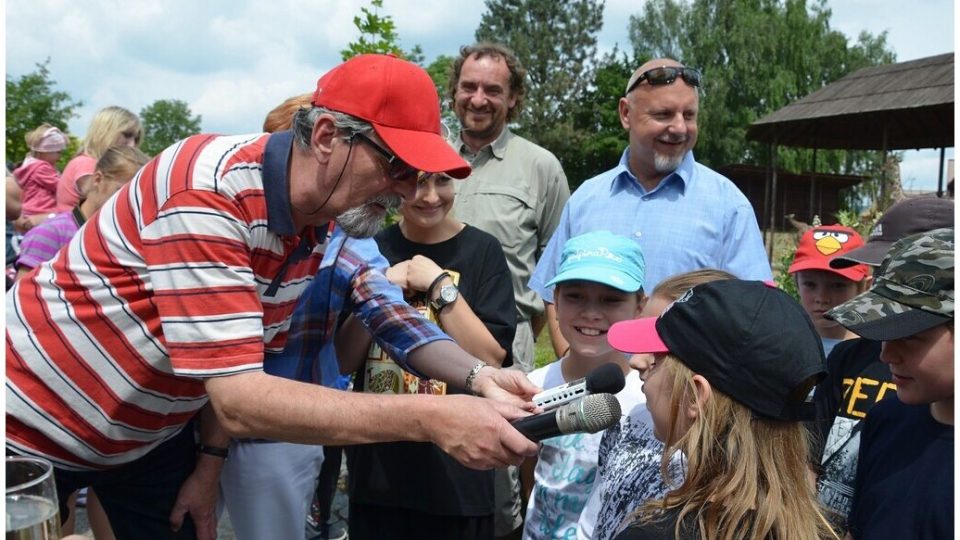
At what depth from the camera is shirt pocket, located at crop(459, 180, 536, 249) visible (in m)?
4.07

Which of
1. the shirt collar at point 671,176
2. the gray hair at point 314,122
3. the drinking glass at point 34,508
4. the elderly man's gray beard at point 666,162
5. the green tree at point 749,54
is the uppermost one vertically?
the green tree at point 749,54

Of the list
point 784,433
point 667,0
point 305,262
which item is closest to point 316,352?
point 305,262

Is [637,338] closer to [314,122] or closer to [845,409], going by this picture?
[845,409]

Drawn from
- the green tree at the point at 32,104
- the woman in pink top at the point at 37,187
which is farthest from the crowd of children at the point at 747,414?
the green tree at the point at 32,104

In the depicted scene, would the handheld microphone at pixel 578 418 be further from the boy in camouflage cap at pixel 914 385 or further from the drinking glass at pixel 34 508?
the drinking glass at pixel 34 508

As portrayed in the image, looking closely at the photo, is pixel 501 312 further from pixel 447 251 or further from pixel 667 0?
pixel 667 0

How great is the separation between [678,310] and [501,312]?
4.80 feet

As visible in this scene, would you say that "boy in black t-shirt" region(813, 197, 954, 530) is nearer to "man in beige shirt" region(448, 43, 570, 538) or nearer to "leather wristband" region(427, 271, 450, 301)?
"leather wristband" region(427, 271, 450, 301)

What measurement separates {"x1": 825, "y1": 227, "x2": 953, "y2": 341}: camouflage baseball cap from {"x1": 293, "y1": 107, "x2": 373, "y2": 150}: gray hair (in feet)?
4.23

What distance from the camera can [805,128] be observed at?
Result: 20719 mm

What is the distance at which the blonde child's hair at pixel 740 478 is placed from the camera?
1.70 m

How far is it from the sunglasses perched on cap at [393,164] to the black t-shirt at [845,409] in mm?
1299

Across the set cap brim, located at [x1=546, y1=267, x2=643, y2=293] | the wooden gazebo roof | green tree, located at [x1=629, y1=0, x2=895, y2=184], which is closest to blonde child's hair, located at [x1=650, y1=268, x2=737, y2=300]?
cap brim, located at [x1=546, y1=267, x2=643, y2=293]

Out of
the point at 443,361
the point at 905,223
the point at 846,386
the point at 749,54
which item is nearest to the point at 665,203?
the point at 905,223
